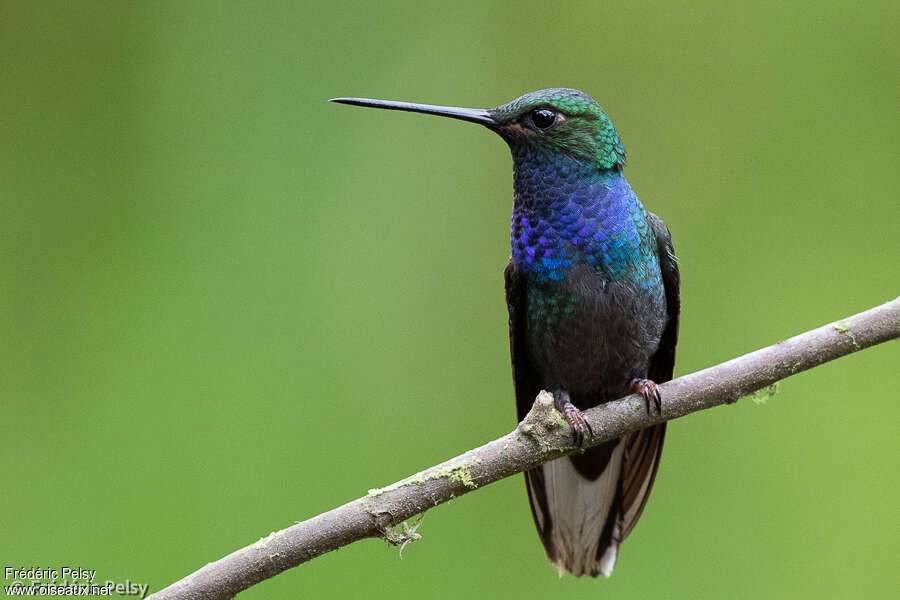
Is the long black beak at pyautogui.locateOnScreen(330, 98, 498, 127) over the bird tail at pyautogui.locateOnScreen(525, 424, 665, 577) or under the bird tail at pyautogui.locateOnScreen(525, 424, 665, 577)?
over

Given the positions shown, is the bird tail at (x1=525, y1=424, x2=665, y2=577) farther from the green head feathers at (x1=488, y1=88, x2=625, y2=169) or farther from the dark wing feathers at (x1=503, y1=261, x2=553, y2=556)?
the green head feathers at (x1=488, y1=88, x2=625, y2=169)

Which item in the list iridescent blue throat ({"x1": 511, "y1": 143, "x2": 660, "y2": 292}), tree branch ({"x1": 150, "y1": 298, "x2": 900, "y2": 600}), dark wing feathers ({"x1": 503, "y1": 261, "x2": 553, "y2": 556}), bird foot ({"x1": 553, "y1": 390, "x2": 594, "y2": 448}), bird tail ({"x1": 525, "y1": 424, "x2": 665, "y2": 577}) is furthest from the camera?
bird tail ({"x1": 525, "y1": 424, "x2": 665, "y2": 577})

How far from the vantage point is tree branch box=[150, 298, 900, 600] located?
1.99 meters

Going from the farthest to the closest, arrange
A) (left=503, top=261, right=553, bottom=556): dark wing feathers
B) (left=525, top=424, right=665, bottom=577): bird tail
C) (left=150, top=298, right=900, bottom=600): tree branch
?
(left=525, top=424, right=665, bottom=577): bird tail < (left=503, top=261, right=553, bottom=556): dark wing feathers < (left=150, top=298, right=900, bottom=600): tree branch

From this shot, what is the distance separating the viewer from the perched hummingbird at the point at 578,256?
2.70m

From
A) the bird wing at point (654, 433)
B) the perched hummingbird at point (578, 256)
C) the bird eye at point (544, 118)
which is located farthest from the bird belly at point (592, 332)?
the bird eye at point (544, 118)

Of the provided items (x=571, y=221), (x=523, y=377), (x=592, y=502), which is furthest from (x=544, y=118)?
(x=592, y=502)

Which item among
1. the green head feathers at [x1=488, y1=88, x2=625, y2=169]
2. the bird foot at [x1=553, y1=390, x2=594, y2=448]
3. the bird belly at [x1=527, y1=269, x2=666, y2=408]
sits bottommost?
the bird foot at [x1=553, y1=390, x2=594, y2=448]

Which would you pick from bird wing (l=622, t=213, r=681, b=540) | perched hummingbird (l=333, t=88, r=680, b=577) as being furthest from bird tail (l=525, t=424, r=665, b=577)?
perched hummingbird (l=333, t=88, r=680, b=577)

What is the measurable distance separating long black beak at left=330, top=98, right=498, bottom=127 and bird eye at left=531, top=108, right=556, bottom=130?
106mm

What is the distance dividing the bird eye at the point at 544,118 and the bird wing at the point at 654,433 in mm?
414

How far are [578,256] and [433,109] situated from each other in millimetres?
539

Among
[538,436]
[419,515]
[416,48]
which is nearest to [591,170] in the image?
[538,436]

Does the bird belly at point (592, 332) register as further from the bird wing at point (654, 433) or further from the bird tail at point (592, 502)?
the bird tail at point (592, 502)
